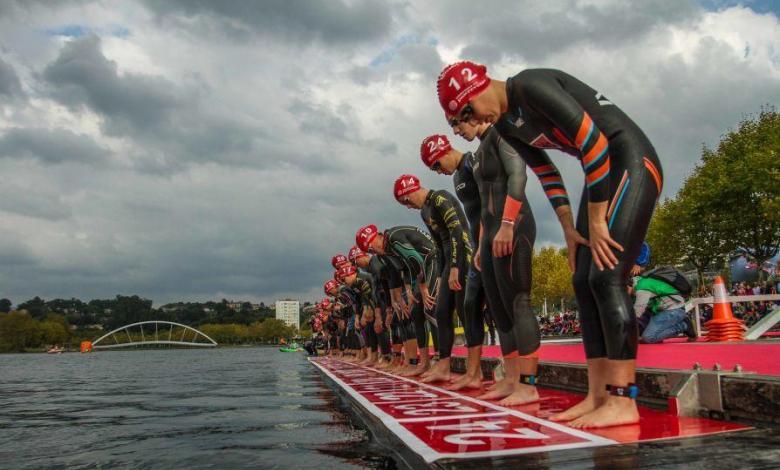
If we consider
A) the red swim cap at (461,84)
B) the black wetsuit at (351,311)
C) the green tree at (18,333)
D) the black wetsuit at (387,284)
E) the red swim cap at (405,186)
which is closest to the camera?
the red swim cap at (461,84)

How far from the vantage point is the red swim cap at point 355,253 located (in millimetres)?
13844

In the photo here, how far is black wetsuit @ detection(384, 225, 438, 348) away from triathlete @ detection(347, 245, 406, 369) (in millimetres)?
571

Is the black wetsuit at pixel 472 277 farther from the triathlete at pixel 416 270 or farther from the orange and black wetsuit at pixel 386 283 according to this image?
the orange and black wetsuit at pixel 386 283

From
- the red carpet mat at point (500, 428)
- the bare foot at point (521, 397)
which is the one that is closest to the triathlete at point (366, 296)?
the bare foot at point (521, 397)

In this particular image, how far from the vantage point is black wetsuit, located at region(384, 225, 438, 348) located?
31.4ft

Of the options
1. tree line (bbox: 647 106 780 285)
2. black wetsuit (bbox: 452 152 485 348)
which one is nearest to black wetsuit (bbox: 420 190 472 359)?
black wetsuit (bbox: 452 152 485 348)

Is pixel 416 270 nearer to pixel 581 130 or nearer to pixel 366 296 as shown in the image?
pixel 366 296

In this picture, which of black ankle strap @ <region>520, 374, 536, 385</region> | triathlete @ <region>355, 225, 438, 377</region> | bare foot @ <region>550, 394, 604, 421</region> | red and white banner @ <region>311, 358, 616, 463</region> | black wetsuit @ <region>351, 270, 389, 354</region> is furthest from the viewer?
black wetsuit @ <region>351, 270, 389, 354</region>

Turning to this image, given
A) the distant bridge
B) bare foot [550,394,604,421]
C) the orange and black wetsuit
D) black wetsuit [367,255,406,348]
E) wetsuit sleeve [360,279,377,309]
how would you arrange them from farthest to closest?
the distant bridge → wetsuit sleeve [360,279,377,309] → the orange and black wetsuit → black wetsuit [367,255,406,348] → bare foot [550,394,604,421]

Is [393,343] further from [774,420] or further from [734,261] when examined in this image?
[734,261]

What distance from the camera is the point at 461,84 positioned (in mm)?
4004

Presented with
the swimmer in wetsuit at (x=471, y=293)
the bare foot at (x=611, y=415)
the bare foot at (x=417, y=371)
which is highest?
the swimmer in wetsuit at (x=471, y=293)

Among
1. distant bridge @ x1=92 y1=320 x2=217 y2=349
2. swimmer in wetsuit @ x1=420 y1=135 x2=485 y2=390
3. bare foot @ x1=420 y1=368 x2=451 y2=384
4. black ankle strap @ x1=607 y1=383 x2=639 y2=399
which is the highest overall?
swimmer in wetsuit @ x1=420 y1=135 x2=485 y2=390

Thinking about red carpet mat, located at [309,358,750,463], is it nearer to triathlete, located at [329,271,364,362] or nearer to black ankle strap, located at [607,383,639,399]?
black ankle strap, located at [607,383,639,399]
